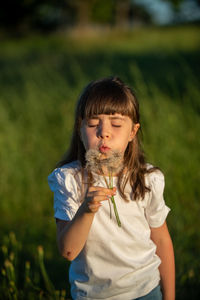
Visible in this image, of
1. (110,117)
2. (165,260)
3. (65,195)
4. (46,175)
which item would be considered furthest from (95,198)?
(46,175)

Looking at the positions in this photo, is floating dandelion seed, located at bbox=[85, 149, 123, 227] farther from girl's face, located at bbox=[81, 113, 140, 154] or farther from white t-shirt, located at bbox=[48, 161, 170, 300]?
white t-shirt, located at bbox=[48, 161, 170, 300]

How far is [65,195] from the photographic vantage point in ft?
5.08

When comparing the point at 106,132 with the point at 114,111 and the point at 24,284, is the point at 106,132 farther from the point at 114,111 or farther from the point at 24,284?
the point at 24,284

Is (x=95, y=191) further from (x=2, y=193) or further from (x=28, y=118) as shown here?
(x=28, y=118)

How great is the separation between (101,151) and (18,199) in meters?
2.72

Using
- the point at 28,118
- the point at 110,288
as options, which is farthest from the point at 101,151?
the point at 28,118

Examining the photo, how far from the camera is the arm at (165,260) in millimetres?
1748

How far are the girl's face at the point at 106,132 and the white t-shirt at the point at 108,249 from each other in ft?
0.57

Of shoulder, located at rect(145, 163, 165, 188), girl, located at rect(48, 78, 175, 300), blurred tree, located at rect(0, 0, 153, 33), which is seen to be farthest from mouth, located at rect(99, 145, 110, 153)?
blurred tree, located at rect(0, 0, 153, 33)

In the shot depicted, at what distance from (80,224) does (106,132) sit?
1.29 ft

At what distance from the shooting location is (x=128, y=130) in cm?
160

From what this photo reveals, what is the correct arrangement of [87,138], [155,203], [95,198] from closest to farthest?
[95,198]
[87,138]
[155,203]

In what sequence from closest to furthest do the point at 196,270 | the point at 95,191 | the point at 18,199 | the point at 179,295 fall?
the point at 95,191
the point at 179,295
the point at 196,270
the point at 18,199

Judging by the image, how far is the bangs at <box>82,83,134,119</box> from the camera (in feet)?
5.09
